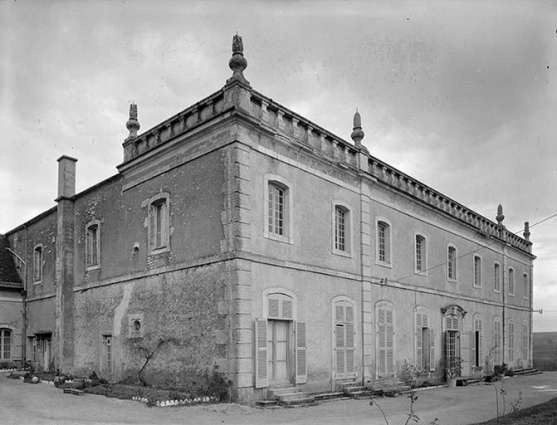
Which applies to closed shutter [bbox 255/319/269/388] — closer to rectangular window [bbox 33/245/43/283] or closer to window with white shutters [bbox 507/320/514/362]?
rectangular window [bbox 33/245/43/283]

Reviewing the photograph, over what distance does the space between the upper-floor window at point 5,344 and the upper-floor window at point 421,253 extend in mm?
18589

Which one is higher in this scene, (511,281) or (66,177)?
(66,177)

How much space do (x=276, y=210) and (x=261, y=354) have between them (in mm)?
3939

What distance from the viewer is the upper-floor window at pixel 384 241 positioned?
64.1 ft

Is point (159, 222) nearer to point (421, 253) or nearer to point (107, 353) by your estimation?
point (107, 353)

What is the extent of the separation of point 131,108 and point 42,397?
9499 millimetres

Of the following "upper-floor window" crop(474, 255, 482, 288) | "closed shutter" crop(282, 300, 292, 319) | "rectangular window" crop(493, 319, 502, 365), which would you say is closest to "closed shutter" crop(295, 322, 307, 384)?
"closed shutter" crop(282, 300, 292, 319)

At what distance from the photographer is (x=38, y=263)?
2466cm

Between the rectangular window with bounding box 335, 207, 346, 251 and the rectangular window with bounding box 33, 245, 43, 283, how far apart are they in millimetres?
14230

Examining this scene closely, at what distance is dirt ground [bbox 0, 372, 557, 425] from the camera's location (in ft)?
36.6

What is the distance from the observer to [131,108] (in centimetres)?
1855

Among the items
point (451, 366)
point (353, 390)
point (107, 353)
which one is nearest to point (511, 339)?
point (451, 366)

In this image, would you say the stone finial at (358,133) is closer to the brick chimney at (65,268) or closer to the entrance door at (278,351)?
the entrance door at (278,351)

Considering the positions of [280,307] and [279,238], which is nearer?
[280,307]
